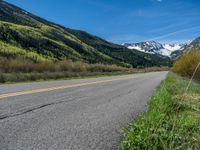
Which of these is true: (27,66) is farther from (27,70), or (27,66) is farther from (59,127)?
(59,127)

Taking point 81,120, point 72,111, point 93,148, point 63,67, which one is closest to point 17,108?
point 72,111

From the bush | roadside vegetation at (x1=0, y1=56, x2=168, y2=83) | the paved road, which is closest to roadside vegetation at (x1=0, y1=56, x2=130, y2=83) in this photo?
roadside vegetation at (x1=0, y1=56, x2=168, y2=83)

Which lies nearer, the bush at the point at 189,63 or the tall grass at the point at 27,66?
the tall grass at the point at 27,66

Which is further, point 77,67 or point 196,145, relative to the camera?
point 77,67

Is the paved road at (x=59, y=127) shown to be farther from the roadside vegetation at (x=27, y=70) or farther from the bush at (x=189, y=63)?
the bush at (x=189, y=63)

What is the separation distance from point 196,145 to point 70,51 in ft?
469

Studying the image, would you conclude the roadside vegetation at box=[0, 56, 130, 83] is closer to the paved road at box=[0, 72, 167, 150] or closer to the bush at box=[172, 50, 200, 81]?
the bush at box=[172, 50, 200, 81]

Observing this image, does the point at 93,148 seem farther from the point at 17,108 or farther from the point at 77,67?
the point at 77,67

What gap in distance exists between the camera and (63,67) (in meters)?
35.2

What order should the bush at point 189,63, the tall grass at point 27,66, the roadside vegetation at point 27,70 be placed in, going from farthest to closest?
the bush at point 189,63 → the tall grass at point 27,66 → the roadside vegetation at point 27,70

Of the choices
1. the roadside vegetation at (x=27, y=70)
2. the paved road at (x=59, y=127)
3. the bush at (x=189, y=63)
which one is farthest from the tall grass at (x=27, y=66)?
the paved road at (x=59, y=127)

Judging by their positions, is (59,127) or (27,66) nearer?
(59,127)

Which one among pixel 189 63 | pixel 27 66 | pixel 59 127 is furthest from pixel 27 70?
pixel 59 127

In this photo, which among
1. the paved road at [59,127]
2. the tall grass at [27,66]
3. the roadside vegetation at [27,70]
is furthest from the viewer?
the tall grass at [27,66]
